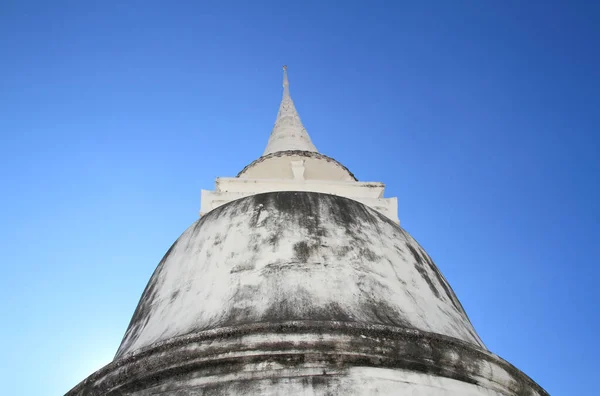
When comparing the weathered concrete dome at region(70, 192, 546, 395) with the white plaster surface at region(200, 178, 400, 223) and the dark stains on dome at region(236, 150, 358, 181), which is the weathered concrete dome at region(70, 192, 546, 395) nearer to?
the white plaster surface at region(200, 178, 400, 223)

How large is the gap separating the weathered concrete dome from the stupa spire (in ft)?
21.1

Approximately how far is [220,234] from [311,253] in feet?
4.14

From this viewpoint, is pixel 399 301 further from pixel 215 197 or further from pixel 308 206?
pixel 215 197

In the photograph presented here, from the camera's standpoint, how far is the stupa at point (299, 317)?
5418 mm

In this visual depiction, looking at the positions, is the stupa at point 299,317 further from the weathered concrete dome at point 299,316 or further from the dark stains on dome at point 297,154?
the dark stains on dome at point 297,154

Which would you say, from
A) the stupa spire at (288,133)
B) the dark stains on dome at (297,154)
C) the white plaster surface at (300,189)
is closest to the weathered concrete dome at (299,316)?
the white plaster surface at (300,189)

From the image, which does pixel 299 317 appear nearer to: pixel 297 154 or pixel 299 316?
pixel 299 316

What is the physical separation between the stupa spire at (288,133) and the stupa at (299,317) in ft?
21.2

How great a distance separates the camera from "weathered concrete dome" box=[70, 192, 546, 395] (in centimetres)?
542

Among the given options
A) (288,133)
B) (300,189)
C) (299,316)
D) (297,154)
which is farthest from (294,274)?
(288,133)

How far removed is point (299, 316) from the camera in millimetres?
5965

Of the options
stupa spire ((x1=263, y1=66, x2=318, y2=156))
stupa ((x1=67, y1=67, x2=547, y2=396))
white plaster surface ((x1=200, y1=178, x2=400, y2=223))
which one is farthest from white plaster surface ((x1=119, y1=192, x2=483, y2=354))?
stupa spire ((x1=263, y1=66, x2=318, y2=156))

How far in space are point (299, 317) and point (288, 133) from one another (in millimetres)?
9754

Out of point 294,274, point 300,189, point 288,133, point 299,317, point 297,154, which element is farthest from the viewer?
point 288,133
